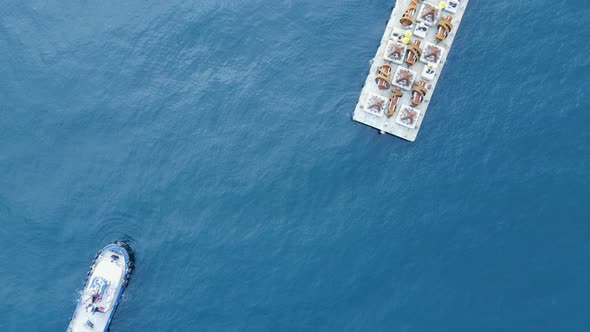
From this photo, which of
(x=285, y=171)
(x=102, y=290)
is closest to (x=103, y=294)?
(x=102, y=290)

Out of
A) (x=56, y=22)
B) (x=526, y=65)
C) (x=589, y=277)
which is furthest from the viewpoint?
(x=56, y=22)

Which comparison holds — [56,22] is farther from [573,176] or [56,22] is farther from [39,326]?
[573,176]

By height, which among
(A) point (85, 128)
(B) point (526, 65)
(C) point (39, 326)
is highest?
(B) point (526, 65)

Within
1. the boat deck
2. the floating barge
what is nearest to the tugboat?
the boat deck

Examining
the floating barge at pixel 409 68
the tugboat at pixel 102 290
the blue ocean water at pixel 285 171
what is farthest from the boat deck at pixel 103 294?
the floating barge at pixel 409 68

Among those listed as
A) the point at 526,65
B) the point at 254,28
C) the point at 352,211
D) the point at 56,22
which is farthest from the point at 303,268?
the point at 56,22

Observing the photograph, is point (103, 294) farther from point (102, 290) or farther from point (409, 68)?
point (409, 68)
